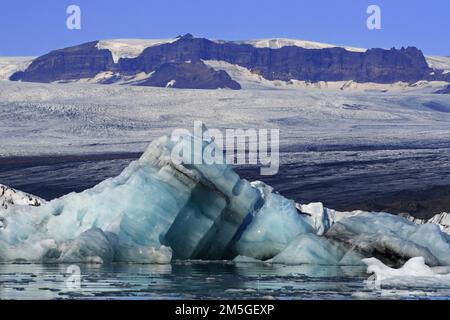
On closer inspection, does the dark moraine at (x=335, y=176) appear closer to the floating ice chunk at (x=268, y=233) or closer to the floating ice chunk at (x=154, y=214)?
the floating ice chunk at (x=268, y=233)

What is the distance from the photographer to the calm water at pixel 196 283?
10.9 meters

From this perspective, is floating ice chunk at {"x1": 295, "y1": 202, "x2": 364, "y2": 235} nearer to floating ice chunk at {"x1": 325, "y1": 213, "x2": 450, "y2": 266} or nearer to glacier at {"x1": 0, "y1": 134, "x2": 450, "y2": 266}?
floating ice chunk at {"x1": 325, "y1": 213, "x2": 450, "y2": 266}

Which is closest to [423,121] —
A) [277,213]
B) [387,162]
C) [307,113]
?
[307,113]

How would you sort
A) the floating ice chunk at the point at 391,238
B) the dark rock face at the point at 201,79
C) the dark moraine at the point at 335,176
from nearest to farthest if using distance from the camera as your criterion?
the floating ice chunk at the point at 391,238 → the dark moraine at the point at 335,176 → the dark rock face at the point at 201,79

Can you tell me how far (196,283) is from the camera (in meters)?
12.0

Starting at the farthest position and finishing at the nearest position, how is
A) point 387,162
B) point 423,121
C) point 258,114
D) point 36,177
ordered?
point 423,121, point 258,114, point 387,162, point 36,177

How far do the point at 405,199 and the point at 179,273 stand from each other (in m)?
21.8

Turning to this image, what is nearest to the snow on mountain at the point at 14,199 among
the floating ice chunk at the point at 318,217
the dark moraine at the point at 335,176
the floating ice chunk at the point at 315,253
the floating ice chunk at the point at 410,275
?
the floating ice chunk at the point at 318,217

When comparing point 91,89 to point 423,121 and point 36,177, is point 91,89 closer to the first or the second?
point 423,121

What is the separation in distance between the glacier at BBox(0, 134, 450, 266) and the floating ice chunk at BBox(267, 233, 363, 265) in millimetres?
13

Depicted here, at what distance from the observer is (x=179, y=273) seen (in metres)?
13.2

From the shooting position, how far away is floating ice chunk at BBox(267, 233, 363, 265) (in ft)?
47.5

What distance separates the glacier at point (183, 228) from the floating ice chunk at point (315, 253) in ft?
0.04

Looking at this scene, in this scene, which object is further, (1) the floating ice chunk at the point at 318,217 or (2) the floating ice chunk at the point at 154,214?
(1) the floating ice chunk at the point at 318,217
